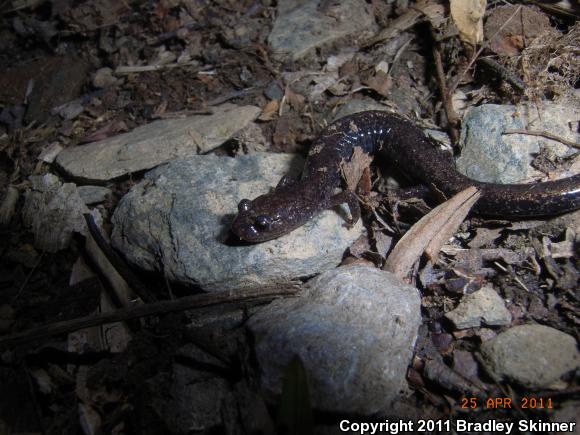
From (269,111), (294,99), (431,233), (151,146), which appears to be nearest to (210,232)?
(151,146)

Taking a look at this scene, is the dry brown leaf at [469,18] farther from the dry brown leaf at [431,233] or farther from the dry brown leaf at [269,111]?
the dry brown leaf at [269,111]

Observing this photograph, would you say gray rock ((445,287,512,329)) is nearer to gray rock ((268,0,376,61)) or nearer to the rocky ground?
the rocky ground

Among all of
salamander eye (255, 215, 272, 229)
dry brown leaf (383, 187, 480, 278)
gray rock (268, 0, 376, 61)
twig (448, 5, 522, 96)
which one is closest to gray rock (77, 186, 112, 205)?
salamander eye (255, 215, 272, 229)

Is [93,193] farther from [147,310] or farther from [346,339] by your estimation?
[346,339]

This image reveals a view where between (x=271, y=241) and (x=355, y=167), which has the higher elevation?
(x=355, y=167)

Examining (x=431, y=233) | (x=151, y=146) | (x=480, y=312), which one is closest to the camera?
(x=480, y=312)

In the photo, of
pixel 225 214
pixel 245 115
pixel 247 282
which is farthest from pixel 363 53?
pixel 247 282
